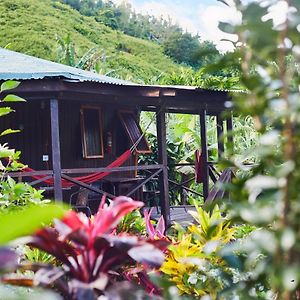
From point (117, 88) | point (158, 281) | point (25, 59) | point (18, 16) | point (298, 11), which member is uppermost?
point (18, 16)

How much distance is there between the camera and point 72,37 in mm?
35156

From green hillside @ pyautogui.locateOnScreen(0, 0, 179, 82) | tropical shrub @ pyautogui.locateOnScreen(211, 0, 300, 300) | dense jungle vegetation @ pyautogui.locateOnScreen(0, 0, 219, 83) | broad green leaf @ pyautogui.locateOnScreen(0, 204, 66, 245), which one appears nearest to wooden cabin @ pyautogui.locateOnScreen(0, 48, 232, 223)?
tropical shrub @ pyautogui.locateOnScreen(211, 0, 300, 300)

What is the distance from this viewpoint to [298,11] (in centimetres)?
97

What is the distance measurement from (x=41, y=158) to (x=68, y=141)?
49 cm

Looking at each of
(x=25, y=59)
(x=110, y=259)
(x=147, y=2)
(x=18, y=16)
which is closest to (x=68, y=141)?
(x=25, y=59)

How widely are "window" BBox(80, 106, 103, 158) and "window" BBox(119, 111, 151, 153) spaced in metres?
0.54

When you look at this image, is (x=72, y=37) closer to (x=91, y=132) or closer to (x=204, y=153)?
(x=91, y=132)

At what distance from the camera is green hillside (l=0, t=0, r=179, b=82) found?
32688 millimetres

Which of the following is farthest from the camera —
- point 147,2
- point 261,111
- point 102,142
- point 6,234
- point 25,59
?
point 147,2

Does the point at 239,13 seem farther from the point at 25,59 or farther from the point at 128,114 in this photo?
the point at 128,114

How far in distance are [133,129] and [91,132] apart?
84 cm

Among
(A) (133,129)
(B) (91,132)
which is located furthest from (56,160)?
(A) (133,129)

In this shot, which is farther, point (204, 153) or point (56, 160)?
point (204, 153)

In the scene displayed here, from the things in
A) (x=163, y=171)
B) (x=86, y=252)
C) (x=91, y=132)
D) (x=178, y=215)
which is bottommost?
(x=178, y=215)
